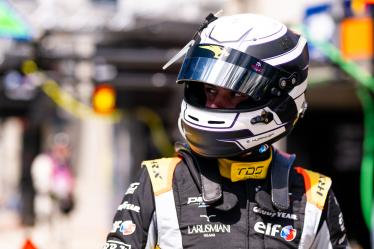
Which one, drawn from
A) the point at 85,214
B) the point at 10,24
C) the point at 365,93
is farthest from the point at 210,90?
the point at 85,214

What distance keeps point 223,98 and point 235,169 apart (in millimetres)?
228

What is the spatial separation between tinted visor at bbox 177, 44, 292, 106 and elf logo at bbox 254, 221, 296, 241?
0.39 m

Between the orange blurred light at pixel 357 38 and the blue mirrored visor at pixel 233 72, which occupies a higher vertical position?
the blue mirrored visor at pixel 233 72

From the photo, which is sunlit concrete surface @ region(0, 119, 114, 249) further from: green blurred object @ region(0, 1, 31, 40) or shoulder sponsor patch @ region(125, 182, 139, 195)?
shoulder sponsor patch @ region(125, 182, 139, 195)

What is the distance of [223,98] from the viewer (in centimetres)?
246

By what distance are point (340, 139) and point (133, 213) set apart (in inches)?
346

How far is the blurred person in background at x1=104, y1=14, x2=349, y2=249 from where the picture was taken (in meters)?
2.31

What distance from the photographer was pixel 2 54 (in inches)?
357

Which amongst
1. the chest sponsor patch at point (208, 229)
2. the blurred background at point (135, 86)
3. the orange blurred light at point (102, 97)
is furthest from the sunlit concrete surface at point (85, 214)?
the chest sponsor patch at point (208, 229)

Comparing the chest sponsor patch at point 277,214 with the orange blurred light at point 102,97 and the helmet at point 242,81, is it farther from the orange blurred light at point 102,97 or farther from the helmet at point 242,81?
the orange blurred light at point 102,97

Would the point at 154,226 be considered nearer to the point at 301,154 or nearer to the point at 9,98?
the point at 301,154

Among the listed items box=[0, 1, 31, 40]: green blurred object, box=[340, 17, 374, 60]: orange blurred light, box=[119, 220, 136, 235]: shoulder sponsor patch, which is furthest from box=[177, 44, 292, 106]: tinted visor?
box=[0, 1, 31, 40]: green blurred object

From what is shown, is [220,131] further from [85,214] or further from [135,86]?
[85,214]

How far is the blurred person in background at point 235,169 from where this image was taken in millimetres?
2311
